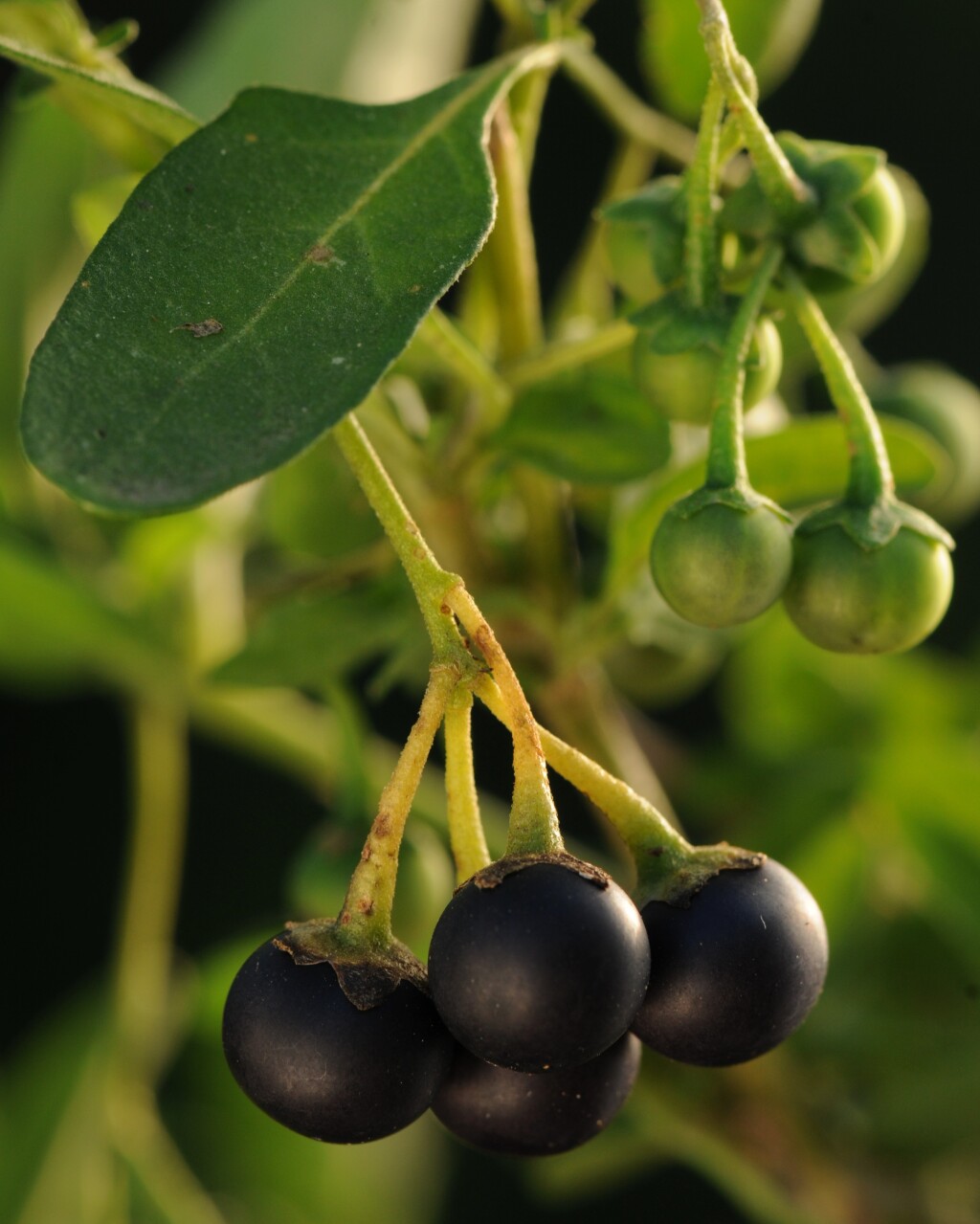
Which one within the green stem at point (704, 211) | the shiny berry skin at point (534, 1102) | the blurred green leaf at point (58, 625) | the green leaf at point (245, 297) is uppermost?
the green leaf at point (245, 297)

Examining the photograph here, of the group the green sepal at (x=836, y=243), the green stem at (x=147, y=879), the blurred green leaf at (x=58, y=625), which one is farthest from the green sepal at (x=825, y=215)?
the green stem at (x=147, y=879)

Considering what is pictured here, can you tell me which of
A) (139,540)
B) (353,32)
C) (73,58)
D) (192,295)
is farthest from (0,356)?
(192,295)

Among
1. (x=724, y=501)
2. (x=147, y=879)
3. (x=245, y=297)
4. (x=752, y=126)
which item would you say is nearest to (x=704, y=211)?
(x=752, y=126)

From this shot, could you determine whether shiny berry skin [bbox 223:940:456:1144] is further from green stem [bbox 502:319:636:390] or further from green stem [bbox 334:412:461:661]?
green stem [bbox 502:319:636:390]

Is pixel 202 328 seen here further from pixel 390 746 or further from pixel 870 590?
pixel 390 746

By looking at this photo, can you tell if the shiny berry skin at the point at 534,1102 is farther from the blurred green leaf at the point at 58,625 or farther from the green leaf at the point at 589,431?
the blurred green leaf at the point at 58,625

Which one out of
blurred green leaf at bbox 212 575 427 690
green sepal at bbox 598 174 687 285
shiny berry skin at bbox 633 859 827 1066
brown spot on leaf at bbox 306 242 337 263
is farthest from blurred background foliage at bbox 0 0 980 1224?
shiny berry skin at bbox 633 859 827 1066
